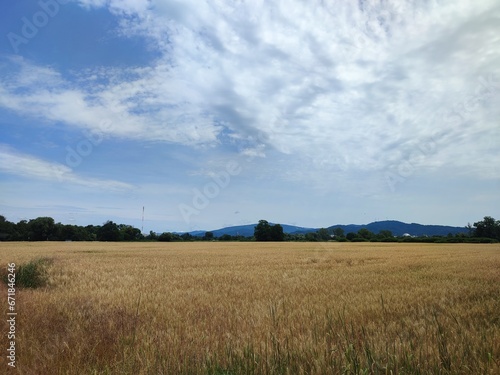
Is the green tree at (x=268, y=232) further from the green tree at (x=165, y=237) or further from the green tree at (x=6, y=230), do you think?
the green tree at (x=6, y=230)

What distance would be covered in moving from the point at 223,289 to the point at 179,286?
66.2 inches

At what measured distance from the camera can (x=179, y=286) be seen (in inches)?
413

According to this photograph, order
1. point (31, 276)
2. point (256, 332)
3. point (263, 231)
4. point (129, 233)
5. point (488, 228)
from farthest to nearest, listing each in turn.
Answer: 1. point (263, 231)
2. point (129, 233)
3. point (488, 228)
4. point (31, 276)
5. point (256, 332)

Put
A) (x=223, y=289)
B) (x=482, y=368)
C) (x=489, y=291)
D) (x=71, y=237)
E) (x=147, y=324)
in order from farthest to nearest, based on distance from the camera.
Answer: (x=71, y=237) < (x=223, y=289) < (x=489, y=291) < (x=147, y=324) < (x=482, y=368)

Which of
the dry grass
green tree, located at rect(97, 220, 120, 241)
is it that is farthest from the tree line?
the dry grass

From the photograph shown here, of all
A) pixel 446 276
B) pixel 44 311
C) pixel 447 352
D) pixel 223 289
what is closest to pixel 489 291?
pixel 446 276

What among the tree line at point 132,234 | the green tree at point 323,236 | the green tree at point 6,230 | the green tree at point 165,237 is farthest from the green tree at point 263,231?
the green tree at point 6,230

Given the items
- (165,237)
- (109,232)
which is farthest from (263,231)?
(109,232)

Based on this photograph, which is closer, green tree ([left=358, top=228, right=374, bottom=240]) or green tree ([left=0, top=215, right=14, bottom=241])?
green tree ([left=0, top=215, right=14, bottom=241])

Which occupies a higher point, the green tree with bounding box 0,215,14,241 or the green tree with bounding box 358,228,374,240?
the green tree with bounding box 0,215,14,241

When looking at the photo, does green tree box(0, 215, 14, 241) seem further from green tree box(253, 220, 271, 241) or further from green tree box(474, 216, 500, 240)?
green tree box(474, 216, 500, 240)

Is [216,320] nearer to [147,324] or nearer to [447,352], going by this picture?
[147,324]

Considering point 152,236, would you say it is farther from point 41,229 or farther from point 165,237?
point 41,229

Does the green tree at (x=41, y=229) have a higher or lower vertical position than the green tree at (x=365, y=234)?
higher
